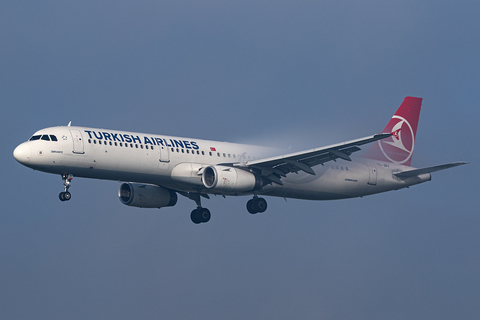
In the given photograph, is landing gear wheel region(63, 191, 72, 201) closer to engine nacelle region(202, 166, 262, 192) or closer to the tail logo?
engine nacelle region(202, 166, 262, 192)

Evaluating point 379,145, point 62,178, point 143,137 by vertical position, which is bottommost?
point 62,178

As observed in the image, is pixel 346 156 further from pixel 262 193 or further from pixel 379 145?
pixel 379 145

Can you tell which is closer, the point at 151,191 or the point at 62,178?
the point at 62,178

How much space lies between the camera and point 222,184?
4653 centimetres

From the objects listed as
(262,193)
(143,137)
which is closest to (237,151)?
(262,193)

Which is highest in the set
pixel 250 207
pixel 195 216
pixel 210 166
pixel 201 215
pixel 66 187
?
pixel 210 166

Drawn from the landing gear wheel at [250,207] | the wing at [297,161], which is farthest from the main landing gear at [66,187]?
the landing gear wheel at [250,207]

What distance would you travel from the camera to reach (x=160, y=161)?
4628 centimetres

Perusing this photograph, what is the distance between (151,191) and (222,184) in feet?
25.8

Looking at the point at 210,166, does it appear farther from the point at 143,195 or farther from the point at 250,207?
the point at 143,195

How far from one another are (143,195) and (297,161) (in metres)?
11.6

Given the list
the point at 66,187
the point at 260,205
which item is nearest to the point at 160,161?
the point at 66,187

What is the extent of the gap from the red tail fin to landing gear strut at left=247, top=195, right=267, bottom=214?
1012 centimetres

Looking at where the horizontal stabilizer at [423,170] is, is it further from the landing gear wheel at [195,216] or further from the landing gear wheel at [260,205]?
the landing gear wheel at [195,216]
